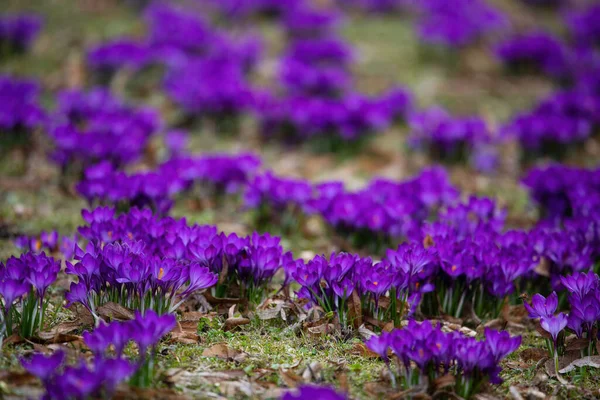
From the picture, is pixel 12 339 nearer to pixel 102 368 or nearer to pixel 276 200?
pixel 102 368

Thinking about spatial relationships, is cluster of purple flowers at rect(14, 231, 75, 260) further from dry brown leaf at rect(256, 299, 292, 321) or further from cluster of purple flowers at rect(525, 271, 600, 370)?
cluster of purple flowers at rect(525, 271, 600, 370)

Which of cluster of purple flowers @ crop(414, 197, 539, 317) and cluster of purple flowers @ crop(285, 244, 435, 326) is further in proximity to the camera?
cluster of purple flowers @ crop(414, 197, 539, 317)

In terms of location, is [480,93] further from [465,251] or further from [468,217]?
[465,251]

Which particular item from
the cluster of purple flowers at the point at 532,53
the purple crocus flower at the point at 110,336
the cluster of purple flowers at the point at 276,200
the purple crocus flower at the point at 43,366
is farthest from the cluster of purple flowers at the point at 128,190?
the cluster of purple flowers at the point at 532,53

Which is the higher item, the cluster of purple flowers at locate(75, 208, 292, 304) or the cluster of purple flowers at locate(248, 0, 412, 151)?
the cluster of purple flowers at locate(248, 0, 412, 151)

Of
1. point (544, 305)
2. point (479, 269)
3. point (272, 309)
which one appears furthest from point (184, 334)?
point (544, 305)

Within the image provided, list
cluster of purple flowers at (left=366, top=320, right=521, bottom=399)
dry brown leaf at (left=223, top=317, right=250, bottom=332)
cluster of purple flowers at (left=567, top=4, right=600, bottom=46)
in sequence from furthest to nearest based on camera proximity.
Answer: cluster of purple flowers at (left=567, top=4, right=600, bottom=46), dry brown leaf at (left=223, top=317, right=250, bottom=332), cluster of purple flowers at (left=366, top=320, right=521, bottom=399)

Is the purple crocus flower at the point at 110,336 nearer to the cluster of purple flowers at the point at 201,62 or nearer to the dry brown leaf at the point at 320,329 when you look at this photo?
the dry brown leaf at the point at 320,329

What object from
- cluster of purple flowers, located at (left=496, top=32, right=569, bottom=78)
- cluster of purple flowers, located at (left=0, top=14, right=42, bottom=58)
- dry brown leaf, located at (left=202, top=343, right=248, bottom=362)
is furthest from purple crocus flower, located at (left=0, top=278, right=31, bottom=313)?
cluster of purple flowers, located at (left=496, top=32, right=569, bottom=78)
